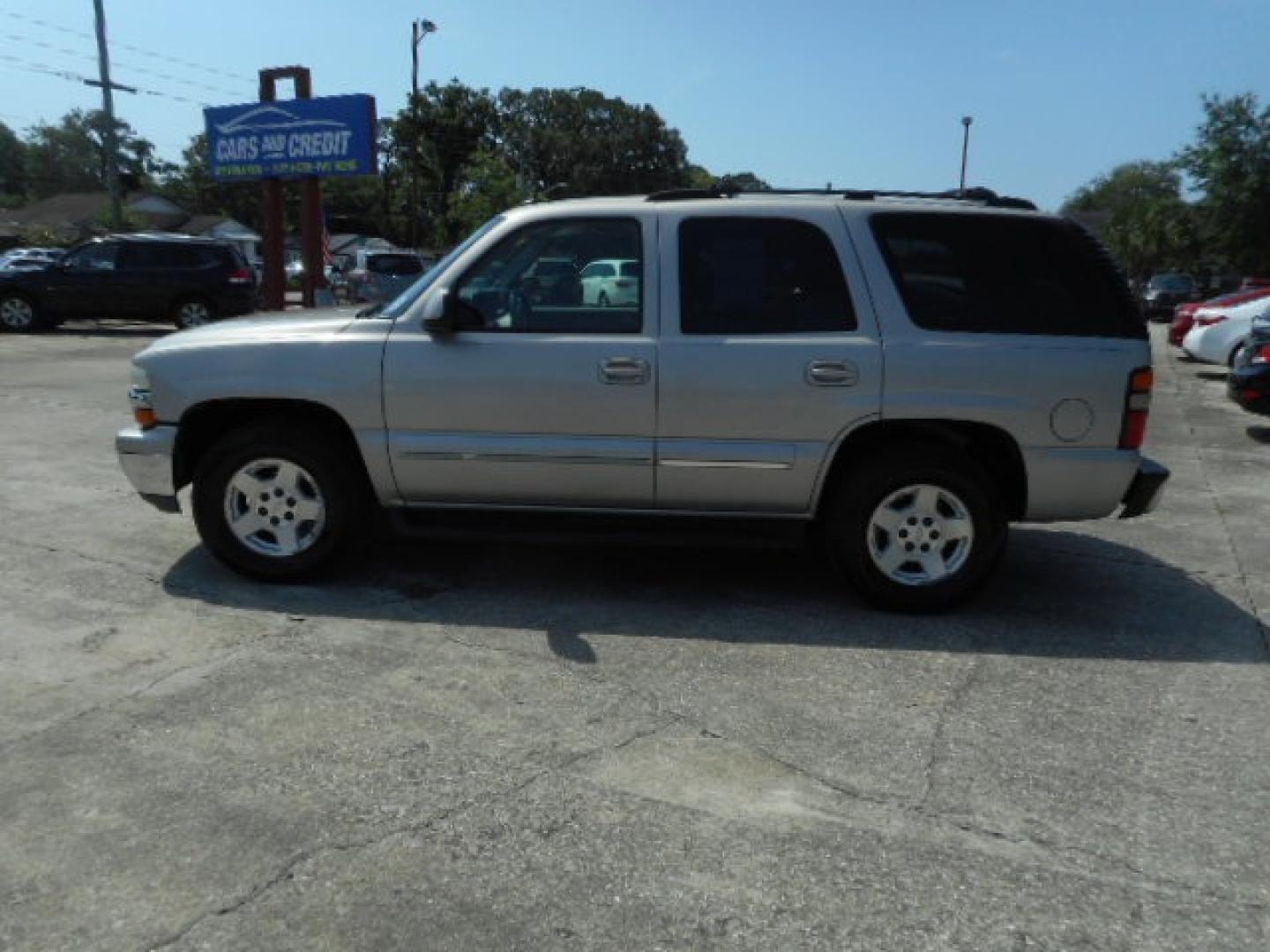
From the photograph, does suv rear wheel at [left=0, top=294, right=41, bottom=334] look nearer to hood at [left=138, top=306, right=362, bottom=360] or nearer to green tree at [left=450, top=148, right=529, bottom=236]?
hood at [left=138, top=306, right=362, bottom=360]

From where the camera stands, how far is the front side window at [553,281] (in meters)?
4.62

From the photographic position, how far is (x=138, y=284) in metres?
19.0

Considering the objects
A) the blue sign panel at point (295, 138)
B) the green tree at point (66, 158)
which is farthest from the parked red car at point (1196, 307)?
the green tree at point (66, 158)

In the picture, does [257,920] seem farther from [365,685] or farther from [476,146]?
[476,146]

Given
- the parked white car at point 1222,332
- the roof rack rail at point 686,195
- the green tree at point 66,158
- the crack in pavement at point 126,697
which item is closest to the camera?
the crack in pavement at point 126,697

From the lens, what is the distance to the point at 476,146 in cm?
5662

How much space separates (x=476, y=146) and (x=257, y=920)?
5812 centimetres

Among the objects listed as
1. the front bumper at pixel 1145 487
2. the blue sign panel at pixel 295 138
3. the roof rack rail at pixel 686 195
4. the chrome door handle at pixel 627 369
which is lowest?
the front bumper at pixel 1145 487

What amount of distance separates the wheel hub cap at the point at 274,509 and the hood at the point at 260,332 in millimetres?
588

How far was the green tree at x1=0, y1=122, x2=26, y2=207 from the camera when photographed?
121938mm

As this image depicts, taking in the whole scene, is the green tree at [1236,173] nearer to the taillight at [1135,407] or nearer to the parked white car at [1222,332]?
the parked white car at [1222,332]

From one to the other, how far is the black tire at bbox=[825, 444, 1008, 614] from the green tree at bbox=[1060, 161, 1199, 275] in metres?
43.3

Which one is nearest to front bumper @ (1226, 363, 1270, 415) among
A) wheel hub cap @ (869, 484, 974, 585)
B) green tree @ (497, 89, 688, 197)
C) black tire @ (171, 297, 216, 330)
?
wheel hub cap @ (869, 484, 974, 585)

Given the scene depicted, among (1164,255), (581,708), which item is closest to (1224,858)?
(581,708)
